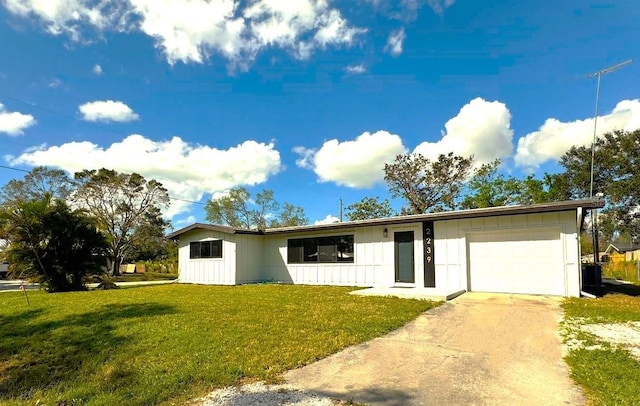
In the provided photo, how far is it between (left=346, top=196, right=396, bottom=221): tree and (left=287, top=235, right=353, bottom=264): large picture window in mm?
16889

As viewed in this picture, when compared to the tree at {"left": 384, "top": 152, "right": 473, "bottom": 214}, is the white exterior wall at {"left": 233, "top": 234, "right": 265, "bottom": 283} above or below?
below

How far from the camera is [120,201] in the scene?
29781 millimetres

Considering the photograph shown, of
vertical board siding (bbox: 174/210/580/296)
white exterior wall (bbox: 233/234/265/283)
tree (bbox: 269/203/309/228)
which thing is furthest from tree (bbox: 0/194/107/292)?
tree (bbox: 269/203/309/228)

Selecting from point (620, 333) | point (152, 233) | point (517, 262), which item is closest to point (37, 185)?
point (152, 233)

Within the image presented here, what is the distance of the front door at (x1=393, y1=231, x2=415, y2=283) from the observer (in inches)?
479

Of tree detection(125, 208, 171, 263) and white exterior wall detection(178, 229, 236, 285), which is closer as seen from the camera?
white exterior wall detection(178, 229, 236, 285)

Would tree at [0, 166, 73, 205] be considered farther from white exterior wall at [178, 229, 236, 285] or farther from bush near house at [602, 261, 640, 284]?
bush near house at [602, 261, 640, 284]

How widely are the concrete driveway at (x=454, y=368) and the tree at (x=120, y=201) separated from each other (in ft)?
93.2

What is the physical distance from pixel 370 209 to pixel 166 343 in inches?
1078

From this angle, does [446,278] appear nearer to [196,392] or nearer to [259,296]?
[259,296]

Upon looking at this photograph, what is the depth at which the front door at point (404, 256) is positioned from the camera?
12172mm

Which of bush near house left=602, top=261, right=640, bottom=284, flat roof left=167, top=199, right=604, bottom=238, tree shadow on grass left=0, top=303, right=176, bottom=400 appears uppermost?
flat roof left=167, top=199, right=604, bottom=238

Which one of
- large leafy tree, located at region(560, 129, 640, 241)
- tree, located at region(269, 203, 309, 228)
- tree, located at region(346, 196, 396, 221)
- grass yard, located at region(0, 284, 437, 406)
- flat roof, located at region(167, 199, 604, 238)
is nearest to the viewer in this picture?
grass yard, located at region(0, 284, 437, 406)

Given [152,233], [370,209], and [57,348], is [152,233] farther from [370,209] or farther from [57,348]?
[57,348]
